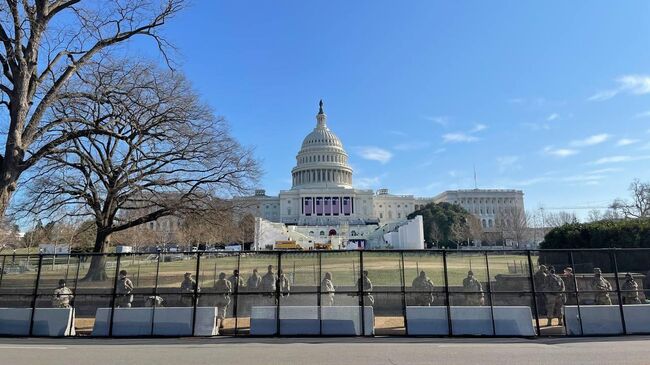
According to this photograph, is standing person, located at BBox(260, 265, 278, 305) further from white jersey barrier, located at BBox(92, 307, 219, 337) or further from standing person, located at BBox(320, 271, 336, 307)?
white jersey barrier, located at BBox(92, 307, 219, 337)

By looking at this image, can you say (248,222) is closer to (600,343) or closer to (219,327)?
(219,327)

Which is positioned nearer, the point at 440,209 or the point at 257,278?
the point at 257,278

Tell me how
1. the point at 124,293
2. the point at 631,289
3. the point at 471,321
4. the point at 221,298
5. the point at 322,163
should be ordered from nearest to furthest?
the point at 471,321 < the point at 124,293 < the point at 631,289 < the point at 221,298 < the point at 322,163

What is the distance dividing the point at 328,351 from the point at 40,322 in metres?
9.30

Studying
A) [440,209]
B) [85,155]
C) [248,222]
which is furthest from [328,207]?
[85,155]

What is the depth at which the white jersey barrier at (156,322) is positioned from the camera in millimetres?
12938

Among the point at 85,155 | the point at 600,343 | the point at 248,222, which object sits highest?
the point at 85,155

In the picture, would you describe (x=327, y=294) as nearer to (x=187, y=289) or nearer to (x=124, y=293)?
(x=187, y=289)

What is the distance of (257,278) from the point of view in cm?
1510

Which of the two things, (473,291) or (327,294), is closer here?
(473,291)

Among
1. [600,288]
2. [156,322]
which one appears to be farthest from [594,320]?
[156,322]

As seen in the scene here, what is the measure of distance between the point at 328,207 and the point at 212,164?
374ft

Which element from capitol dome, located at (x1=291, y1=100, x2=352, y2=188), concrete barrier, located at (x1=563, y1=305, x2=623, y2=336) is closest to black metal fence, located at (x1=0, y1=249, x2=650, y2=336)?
concrete barrier, located at (x1=563, y1=305, x2=623, y2=336)

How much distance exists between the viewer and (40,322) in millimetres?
13273
